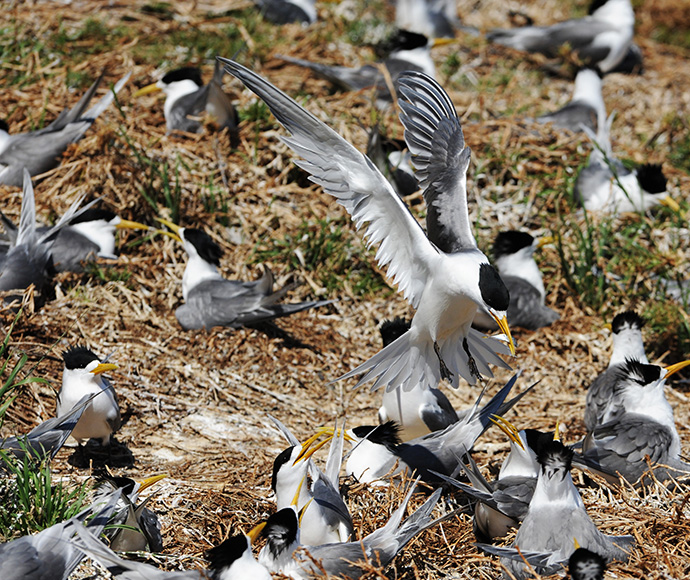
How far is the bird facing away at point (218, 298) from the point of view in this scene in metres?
4.89

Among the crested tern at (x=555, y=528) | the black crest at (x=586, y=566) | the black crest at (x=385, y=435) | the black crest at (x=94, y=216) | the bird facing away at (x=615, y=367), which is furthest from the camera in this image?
the black crest at (x=94, y=216)

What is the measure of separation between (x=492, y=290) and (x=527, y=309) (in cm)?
189

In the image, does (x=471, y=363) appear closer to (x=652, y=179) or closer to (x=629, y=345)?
(x=629, y=345)

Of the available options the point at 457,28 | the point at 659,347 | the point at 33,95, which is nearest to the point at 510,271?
the point at 659,347

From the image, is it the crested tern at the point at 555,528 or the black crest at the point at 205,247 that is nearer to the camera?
the crested tern at the point at 555,528

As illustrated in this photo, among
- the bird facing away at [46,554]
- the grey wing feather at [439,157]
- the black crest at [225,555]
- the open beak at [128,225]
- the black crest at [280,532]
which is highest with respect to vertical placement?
the grey wing feather at [439,157]

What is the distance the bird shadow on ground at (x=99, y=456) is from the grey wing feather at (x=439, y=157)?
5.69 ft

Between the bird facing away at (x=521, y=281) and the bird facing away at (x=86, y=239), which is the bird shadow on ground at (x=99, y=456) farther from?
the bird facing away at (x=521, y=281)

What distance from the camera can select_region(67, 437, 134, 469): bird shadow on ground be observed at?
3.83 metres

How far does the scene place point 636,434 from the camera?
4.02 meters

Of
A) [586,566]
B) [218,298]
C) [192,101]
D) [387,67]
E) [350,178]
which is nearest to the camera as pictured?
[586,566]

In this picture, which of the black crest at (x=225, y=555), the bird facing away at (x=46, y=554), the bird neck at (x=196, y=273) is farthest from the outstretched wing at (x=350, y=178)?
the bird facing away at (x=46, y=554)

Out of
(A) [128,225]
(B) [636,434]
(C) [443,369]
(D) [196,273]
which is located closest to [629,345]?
(B) [636,434]

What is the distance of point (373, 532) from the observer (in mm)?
3287
